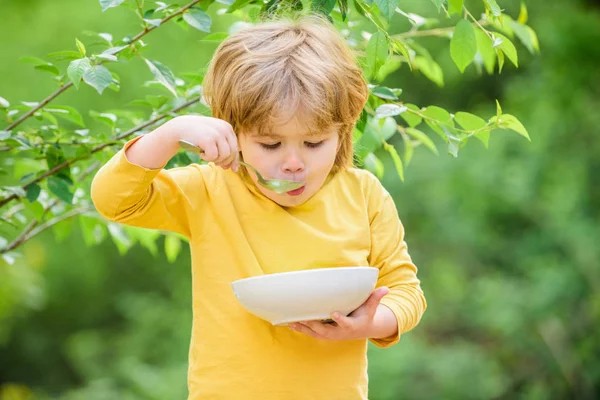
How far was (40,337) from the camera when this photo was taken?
8.36 metres

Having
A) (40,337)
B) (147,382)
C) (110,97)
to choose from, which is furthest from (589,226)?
(40,337)

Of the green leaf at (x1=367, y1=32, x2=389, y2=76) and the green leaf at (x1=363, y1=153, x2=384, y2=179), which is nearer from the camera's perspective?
the green leaf at (x1=367, y1=32, x2=389, y2=76)

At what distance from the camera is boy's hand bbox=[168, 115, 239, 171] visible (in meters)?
1.33

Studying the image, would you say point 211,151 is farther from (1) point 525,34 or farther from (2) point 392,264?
(1) point 525,34

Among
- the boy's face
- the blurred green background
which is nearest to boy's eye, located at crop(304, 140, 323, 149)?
the boy's face

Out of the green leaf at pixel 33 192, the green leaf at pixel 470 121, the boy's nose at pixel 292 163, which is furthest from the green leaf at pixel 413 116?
the green leaf at pixel 33 192

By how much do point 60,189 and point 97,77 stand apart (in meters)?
0.40

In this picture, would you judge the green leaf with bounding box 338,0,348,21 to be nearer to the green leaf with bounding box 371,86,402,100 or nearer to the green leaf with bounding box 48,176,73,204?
the green leaf with bounding box 371,86,402,100

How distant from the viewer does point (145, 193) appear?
1422 mm

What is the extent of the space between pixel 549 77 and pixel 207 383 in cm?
565

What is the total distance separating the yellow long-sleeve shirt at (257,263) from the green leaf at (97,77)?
194 mm

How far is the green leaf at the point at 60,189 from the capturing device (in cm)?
182

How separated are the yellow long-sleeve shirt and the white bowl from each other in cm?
12

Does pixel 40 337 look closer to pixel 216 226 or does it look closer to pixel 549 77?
pixel 549 77
